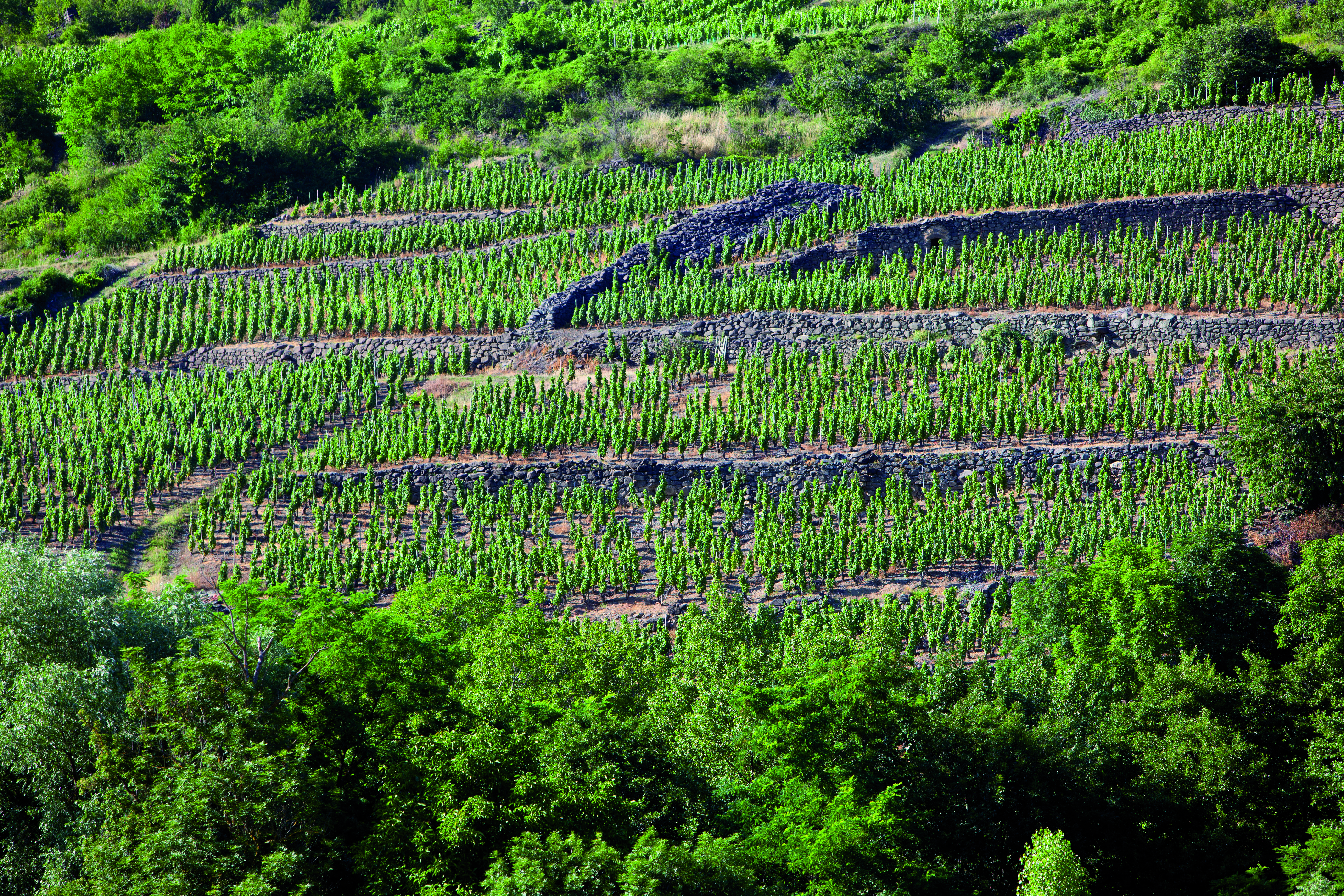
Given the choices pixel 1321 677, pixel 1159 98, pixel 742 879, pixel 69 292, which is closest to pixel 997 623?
pixel 1321 677

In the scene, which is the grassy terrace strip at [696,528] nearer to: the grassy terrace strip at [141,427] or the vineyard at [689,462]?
the vineyard at [689,462]

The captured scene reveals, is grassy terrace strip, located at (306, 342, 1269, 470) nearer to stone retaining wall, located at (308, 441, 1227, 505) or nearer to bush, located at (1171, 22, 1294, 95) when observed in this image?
stone retaining wall, located at (308, 441, 1227, 505)

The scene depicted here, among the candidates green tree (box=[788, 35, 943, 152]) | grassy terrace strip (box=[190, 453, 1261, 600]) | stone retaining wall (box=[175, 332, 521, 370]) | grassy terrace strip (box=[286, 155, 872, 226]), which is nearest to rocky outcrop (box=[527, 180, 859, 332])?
grassy terrace strip (box=[286, 155, 872, 226])

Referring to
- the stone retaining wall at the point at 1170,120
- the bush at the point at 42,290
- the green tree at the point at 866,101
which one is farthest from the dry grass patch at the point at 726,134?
the bush at the point at 42,290

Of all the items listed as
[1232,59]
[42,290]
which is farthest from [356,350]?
[1232,59]

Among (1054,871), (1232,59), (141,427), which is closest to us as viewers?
(1054,871)

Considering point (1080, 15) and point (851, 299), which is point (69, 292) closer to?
point (851, 299)

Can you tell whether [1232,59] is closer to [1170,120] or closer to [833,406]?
[1170,120]

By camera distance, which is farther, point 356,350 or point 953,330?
point 356,350

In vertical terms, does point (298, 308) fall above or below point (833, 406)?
above
